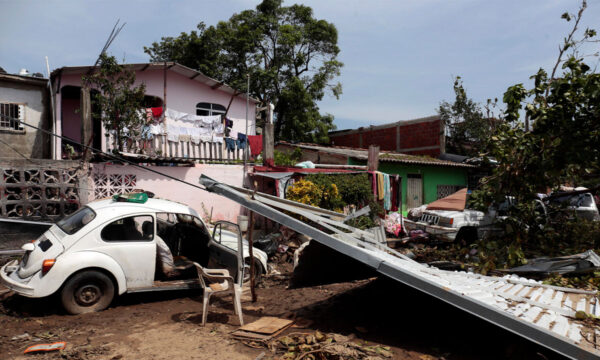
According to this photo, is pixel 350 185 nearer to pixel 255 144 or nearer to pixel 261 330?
pixel 255 144

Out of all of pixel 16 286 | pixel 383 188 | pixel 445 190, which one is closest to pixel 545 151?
pixel 383 188

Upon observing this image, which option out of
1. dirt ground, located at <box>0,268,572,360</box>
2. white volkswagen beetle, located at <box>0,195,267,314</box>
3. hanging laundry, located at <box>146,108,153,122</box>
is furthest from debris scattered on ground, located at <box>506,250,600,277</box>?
hanging laundry, located at <box>146,108,153,122</box>

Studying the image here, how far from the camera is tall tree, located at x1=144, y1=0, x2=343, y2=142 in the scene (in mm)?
23641

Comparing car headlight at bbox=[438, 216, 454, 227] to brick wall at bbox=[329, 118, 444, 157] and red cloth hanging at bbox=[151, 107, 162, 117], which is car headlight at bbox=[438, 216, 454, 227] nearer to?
red cloth hanging at bbox=[151, 107, 162, 117]

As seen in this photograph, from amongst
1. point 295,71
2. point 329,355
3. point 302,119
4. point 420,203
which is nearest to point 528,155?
point 329,355

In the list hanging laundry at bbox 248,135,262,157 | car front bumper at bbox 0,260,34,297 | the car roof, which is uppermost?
hanging laundry at bbox 248,135,262,157

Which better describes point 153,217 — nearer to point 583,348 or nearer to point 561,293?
point 583,348

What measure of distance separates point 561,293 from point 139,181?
9443mm

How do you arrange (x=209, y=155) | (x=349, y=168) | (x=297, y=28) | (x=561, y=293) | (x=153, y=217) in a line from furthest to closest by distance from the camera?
(x=297, y=28)
(x=349, y=168)
(x=209, y=155)
(x=153, y=217)
(x=561, y=293)

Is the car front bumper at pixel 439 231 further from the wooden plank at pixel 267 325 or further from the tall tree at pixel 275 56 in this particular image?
the tall tree at pixel 275 56

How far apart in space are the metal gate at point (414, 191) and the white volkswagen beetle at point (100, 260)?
42.5 ft

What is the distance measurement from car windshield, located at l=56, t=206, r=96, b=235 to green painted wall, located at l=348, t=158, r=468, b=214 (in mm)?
12030

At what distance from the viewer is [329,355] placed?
4023mm

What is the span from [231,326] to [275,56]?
2277 centimetres
